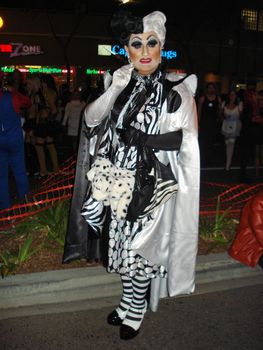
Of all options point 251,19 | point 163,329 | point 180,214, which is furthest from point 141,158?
point 251,19

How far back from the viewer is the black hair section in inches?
105

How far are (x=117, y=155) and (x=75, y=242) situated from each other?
86 centimetres

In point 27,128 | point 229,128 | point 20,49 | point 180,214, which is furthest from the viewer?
point 20,49

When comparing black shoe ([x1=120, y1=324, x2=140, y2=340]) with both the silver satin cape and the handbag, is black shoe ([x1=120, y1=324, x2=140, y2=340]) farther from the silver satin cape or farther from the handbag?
the handbag

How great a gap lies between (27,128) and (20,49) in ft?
47.0

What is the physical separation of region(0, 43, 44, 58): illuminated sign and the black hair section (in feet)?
64.0

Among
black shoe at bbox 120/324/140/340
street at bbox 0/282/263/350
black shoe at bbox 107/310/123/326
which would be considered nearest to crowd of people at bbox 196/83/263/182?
street at bbox 0/282/263/350

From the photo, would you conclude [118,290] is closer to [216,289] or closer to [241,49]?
[216,289]

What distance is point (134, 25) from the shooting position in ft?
8.86

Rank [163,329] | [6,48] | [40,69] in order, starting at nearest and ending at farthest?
[163,329]
[6,48]
[40,69]

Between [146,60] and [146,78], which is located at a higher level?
[146,60]

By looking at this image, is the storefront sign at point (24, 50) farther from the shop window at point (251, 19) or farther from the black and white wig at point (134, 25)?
the black and white wig at point (134, 25)

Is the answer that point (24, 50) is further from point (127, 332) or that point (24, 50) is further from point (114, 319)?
point (127, 332)

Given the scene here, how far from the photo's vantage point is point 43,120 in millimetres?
7977
